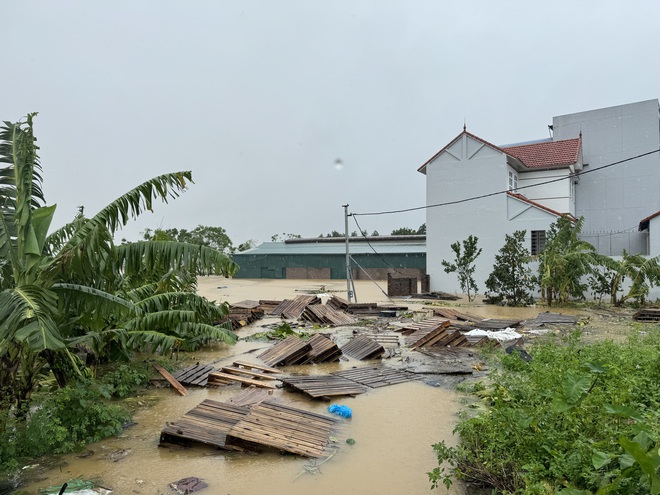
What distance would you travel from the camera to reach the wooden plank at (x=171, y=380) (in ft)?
27.8

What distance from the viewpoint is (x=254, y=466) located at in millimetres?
5391

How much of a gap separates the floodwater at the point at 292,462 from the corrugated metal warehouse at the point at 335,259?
33.3m

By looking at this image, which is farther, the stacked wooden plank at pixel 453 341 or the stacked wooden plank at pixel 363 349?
the stacked wooden plank at pixel 453 341

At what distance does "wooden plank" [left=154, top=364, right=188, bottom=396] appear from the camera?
8461mm

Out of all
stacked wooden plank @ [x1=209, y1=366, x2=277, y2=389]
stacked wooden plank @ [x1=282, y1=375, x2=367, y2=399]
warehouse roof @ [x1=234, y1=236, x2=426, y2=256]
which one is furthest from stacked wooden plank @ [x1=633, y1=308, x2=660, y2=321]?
warehouse roof @ [x1=234, y1=236, x2=426, y2=256]

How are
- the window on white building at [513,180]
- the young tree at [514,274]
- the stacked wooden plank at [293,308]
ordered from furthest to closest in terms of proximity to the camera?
the window on white building at [513,180] < the young tree at [514,274] < the stacked wooden plank at [293,308]

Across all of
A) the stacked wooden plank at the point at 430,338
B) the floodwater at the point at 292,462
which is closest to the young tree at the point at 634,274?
the stacked wooden plank at the point at 430,338

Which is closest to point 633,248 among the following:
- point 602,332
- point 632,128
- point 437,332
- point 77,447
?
point 632,128

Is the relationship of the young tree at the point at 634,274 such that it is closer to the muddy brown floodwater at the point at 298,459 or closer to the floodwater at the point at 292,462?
the muddy brown floodwater at the point at 298,459

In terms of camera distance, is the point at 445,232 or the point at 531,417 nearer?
the point at 531,417

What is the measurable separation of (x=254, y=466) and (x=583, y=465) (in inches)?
138

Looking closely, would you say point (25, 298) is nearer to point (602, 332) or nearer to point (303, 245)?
point (602, 332)

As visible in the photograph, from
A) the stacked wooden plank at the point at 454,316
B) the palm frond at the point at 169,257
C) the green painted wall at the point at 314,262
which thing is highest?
the green painted wall at the point at 314,262

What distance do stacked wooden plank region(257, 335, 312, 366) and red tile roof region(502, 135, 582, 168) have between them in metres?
21.3
